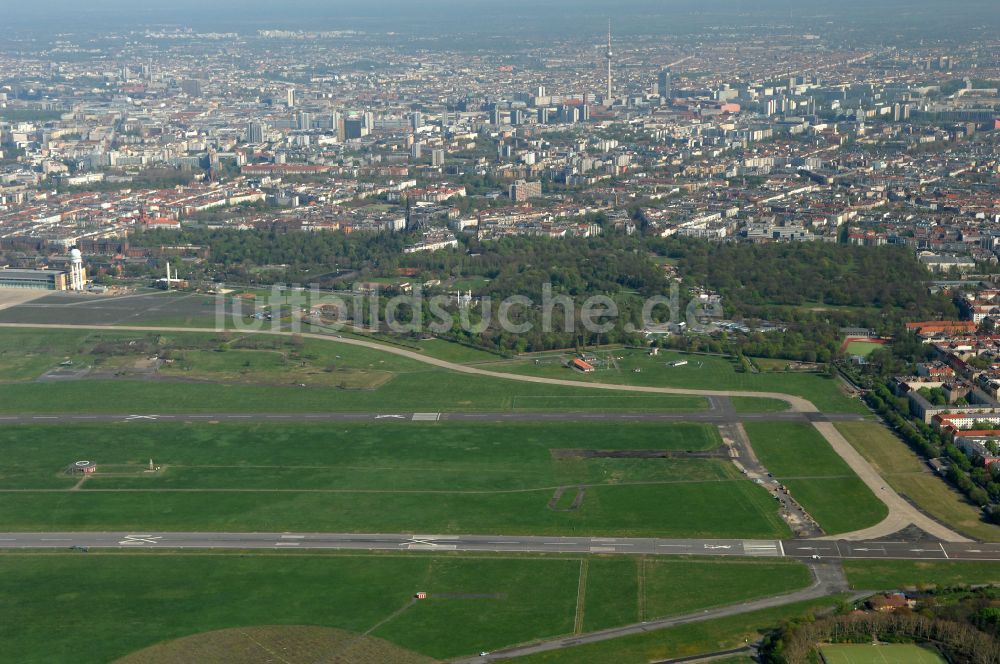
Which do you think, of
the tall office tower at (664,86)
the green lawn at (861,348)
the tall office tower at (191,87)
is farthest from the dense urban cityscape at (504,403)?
the tall office tower at (191,87)

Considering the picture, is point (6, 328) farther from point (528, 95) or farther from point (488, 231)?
point (528, 95)

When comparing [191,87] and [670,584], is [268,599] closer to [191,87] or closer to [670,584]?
[670,584]

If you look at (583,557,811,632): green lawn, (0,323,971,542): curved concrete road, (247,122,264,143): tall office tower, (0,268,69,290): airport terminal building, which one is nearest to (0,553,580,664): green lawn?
(583,557,811,632): green lawn

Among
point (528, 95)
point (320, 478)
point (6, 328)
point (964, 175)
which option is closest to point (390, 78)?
point (528, 95)

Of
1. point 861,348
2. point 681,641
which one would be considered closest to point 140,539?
point 681,641

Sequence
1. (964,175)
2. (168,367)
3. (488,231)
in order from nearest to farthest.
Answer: (168,367), (488,231), (964,175)
